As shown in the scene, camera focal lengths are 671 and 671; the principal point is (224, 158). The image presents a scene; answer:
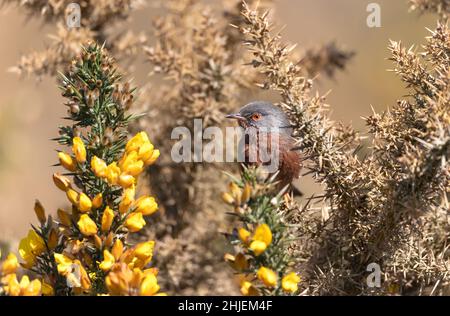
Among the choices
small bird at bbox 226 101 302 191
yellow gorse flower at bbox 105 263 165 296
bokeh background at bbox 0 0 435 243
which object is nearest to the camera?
yellow gorse flower at bbox 105 263 165 296

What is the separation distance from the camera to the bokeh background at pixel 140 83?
468 centimetres

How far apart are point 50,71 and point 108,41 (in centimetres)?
41

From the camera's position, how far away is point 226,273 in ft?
12.8

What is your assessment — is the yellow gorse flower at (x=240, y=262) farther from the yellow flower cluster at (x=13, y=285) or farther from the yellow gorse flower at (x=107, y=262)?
the yellow flower cluster at (x=13, y=285)

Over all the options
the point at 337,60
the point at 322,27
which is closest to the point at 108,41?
the point at 337,60

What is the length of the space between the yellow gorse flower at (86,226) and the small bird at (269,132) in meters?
1.71

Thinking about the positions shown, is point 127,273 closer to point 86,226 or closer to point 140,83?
point 86,226

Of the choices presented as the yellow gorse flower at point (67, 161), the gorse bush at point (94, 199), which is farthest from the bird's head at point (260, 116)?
the yellow gorse flower at point (67, 161)

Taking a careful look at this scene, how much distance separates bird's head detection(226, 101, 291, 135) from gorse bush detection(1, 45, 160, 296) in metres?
1.60

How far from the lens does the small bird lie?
370 cm

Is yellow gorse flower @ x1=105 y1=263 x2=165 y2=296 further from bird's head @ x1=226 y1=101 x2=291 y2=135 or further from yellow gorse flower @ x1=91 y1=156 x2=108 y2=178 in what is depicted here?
bird's head @ x1=226 y1=101 x2=291 y2=135

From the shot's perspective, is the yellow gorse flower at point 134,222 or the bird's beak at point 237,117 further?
the bird's beak at point 237,117

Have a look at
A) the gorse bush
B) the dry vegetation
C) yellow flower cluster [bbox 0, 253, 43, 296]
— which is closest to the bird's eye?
the dry vegetation

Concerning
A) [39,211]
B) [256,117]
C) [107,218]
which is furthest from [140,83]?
[107,218]
